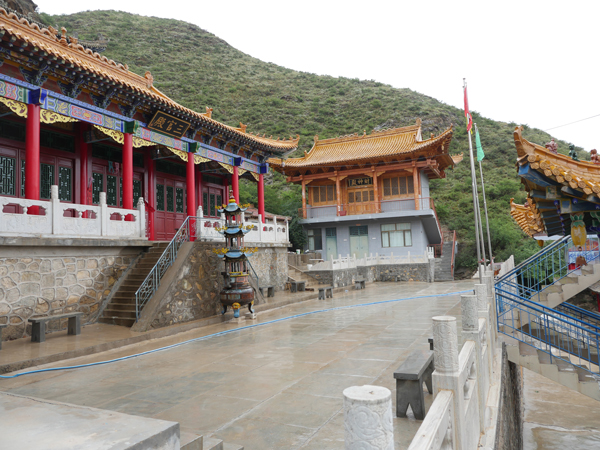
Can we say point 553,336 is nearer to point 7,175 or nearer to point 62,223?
point 62,223

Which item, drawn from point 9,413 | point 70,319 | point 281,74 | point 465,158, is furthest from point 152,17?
point 9,413

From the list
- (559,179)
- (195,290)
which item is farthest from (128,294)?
(559,179)

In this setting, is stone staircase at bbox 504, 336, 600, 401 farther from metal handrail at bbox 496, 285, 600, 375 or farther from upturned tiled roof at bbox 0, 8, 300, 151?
upturned tiled roof at bbox 0, 8, 300, 151

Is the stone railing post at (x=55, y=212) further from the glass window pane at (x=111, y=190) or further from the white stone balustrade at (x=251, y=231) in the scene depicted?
the glass window pane at (x=111, y=190)

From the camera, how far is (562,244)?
10914mm

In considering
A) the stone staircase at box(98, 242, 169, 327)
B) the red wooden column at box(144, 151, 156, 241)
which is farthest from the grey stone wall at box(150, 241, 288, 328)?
the red wooden column at box(144, 151, 156, 241)

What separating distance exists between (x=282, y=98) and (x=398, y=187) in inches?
1650

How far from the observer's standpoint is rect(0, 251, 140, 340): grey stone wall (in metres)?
7.43

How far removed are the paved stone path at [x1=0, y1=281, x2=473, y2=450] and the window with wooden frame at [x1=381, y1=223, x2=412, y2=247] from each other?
16.5 m

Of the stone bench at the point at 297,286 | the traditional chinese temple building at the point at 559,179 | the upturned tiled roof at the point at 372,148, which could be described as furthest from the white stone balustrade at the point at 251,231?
the upturned tiled roof at the point at 372,148

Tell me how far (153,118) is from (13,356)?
7509mm

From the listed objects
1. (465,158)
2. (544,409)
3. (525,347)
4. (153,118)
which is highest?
(465,158)

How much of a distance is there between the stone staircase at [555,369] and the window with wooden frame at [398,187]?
18.0 metres

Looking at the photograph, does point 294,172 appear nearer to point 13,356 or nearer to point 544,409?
point 544,409
